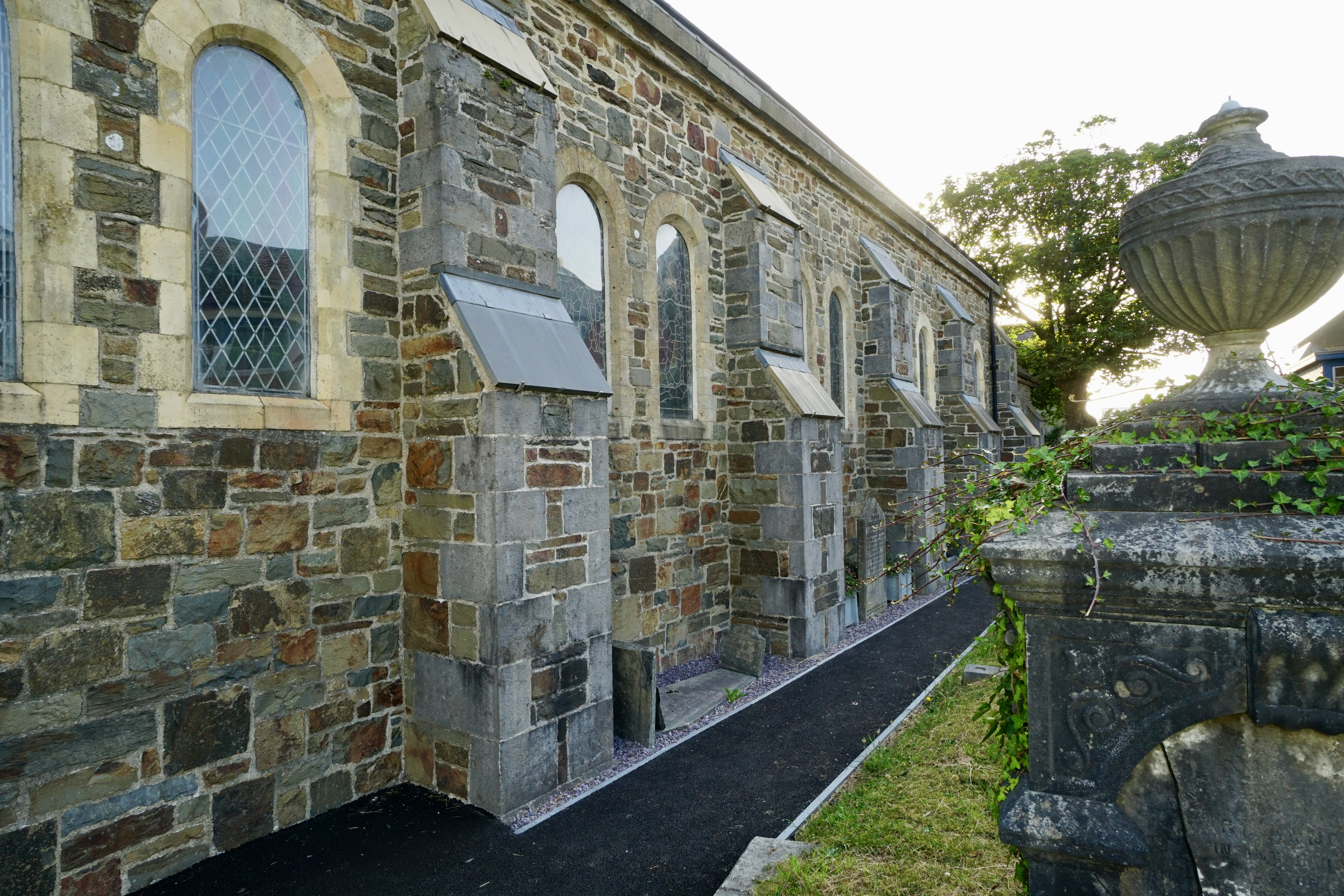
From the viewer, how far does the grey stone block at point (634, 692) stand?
18.4 ft

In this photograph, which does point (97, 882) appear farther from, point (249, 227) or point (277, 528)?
point (249, 227)

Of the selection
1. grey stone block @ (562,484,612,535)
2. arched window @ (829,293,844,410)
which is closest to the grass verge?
grey stone block @ (562,484,612,535)

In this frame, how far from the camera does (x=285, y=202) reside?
177 inches

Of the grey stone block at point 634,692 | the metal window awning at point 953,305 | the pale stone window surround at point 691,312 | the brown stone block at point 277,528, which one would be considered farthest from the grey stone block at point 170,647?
the metal window awning at point 953,305

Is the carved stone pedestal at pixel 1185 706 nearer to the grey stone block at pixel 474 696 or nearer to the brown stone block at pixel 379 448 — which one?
the grey stone block at pixel 474 696

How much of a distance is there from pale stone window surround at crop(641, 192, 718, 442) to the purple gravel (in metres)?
2.47

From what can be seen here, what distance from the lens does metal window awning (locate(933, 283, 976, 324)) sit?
15.7m

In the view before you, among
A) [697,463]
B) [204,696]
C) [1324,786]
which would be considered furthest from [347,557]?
[1324,786]

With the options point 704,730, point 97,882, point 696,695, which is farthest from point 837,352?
point 97,882

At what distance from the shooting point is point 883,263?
40.3ft

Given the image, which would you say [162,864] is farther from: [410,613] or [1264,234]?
[1264,234]

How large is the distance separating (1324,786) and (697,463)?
6.24 metres

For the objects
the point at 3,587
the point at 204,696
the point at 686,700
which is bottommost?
the point at 686,700

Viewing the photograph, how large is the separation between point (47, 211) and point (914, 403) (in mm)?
11435
